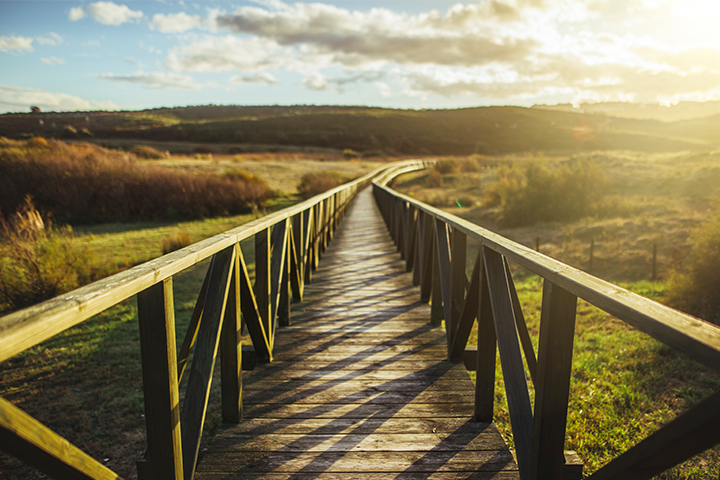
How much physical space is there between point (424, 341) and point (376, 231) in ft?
21.5

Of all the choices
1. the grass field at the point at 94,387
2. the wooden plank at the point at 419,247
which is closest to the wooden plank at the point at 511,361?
the grass field at the point at 94,387

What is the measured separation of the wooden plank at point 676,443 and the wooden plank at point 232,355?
6.11 ft

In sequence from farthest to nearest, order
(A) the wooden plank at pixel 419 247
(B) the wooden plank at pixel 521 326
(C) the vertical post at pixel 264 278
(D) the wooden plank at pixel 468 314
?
1. (A) the wooden plank at pixel 419 247
2. (C) the vertical post at pixel 264 278
3. (D) the wooden plank at pixel 468 314
4. (B) the wooden plank at pixel 521 326

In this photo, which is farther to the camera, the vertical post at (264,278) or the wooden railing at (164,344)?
the vertical post at (264,278)

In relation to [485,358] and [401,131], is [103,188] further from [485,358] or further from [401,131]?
[401,131]

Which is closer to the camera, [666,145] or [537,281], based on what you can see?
[537,281]

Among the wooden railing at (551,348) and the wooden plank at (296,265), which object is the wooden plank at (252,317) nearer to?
the wooden plank at (296,265)

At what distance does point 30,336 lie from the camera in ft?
2.94

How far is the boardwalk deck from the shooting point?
6.78 ft

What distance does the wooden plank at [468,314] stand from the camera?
244 cm

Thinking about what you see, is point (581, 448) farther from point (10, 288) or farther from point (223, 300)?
point (10, 288)

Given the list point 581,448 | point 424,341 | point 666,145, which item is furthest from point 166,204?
point 666,145

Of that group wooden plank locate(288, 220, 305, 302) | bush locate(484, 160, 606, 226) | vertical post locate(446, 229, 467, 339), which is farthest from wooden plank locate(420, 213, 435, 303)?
bush locate(484, 160, 606, 226)

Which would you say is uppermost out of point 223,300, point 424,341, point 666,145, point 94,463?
point 666,145
